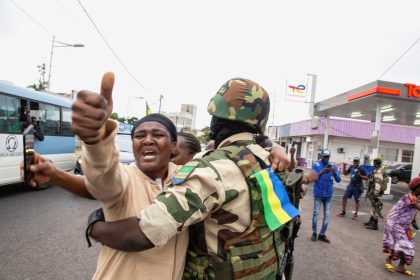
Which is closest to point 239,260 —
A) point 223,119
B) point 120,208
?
point 120,208

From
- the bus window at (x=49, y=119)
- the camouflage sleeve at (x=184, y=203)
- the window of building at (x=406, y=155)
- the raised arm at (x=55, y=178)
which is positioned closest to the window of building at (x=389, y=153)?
the window of building at (x=406, y=155)

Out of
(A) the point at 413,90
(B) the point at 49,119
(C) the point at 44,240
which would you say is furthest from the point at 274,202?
(A) the point at 413,90

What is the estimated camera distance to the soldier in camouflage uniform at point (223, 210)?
121 centimetres

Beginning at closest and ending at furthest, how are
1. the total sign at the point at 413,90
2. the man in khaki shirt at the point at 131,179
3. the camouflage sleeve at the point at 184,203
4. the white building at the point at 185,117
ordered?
the man in khaki shirt at the point at 131,179 → the camouflage sleeve at the point at 184,203 → the total sign at the point at 413,90 → the white building at the point at 185,117

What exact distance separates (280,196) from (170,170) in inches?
24.2

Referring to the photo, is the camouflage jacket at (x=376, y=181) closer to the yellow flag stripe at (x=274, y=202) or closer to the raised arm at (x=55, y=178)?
the yellow flag stripe at (x=274, y=202)

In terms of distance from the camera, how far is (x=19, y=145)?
26.5ft

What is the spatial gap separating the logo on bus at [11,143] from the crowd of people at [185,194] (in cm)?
739

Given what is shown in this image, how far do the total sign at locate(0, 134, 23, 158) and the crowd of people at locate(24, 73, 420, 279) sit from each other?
7277 millimetres

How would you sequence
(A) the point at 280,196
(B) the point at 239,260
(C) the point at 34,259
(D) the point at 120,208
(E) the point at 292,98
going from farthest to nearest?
(E) the point at 292,98, (C) the point at 34,259, (A) the point at 280,196, (B) the point at 239,260, (D) the point at 120,208

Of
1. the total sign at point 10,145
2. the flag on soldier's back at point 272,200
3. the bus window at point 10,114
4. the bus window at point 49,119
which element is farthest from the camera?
the bus window at point 49,119

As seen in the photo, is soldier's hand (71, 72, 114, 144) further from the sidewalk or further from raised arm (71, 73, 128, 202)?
the sidewalk

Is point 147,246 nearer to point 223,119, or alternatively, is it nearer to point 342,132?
point 223,119

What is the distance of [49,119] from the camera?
995cm
